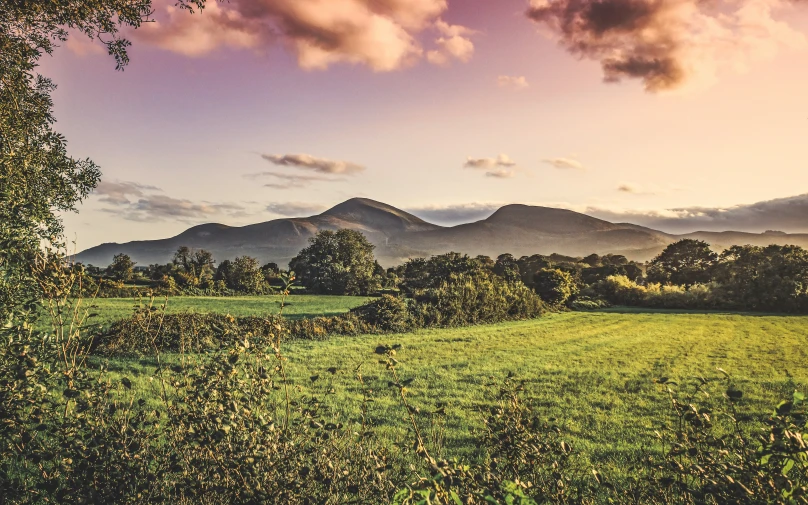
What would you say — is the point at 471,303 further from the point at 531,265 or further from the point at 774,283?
the point at 531,265

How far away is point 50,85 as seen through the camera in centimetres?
1135

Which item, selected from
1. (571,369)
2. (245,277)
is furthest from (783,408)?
(245,277)

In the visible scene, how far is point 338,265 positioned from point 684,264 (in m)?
47.4

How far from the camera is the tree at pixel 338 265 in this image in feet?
166

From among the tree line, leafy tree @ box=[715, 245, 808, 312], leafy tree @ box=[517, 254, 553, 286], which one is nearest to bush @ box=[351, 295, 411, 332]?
the tree line

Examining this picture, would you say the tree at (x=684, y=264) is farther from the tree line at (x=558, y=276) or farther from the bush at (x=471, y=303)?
the bush at (x=471, y=303)

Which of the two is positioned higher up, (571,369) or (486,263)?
(486,263)

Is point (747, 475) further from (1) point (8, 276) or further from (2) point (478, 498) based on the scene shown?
(1) point (8, 276)

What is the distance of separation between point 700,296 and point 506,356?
33644 millimetres

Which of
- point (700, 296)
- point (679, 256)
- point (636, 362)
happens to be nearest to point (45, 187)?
point (636, 362)

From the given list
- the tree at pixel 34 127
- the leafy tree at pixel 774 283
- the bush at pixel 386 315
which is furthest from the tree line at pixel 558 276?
the tree at pixel 34 127

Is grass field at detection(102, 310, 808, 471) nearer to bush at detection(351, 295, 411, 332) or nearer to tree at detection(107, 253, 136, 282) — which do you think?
bush at detection(351, 295, 411, 332)

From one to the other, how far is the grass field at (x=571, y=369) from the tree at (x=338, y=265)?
28919 millimetres

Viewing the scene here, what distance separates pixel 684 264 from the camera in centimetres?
5562
